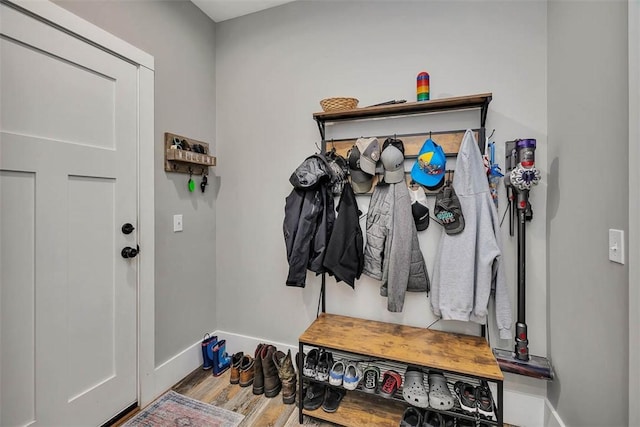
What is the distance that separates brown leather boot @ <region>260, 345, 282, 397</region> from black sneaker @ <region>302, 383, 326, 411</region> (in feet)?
0.89

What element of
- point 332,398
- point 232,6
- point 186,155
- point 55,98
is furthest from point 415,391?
point 232,6

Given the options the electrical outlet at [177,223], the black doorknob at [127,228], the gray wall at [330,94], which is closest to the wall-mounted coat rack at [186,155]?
the gray wall at [330,94]

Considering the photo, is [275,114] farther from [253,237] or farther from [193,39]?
[253,237]

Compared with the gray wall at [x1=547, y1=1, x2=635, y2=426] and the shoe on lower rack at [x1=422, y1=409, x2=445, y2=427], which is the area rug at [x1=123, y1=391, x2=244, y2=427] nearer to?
the shoe on lower rack at [x1=422, y1=409, x2=445, y2=427]

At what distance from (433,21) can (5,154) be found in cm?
231

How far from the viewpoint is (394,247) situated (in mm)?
1561

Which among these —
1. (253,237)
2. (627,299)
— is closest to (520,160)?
(627,299)

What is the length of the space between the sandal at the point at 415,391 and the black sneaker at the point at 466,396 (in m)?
0.17

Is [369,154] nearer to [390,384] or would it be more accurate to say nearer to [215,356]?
[390,384]

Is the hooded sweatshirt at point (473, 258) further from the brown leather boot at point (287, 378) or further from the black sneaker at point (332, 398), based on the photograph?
the brown leather boot at point (287, 378)

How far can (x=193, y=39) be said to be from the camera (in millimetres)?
2035

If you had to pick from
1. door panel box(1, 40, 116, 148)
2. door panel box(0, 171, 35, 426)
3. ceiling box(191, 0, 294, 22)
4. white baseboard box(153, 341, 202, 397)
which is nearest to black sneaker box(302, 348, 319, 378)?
white baseboard box(153, 341, 202, 397)

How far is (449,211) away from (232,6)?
7.20 feet

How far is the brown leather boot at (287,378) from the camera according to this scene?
1.71m
